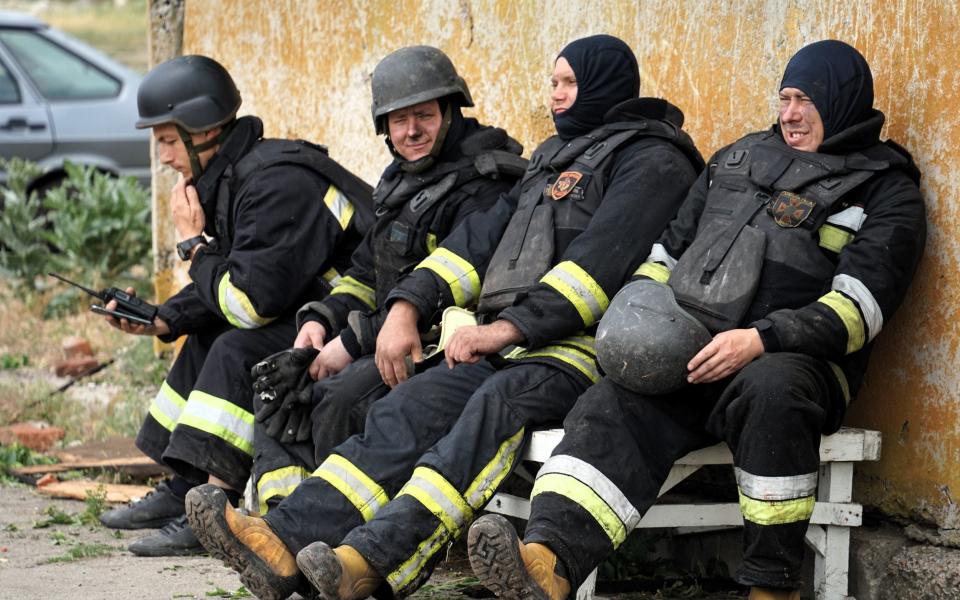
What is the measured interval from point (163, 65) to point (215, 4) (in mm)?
2199

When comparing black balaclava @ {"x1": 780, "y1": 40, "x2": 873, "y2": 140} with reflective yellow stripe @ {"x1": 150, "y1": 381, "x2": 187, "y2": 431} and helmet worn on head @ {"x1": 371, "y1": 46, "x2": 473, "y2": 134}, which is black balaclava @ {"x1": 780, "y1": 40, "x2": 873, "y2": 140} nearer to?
helmet worn on head @ {"x1": 371, "y1": 46, "x2": 473, "y2": 134}

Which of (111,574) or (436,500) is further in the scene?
(111,574)

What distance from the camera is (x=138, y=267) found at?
11.4 m

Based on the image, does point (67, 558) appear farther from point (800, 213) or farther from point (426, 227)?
point (800, 213)

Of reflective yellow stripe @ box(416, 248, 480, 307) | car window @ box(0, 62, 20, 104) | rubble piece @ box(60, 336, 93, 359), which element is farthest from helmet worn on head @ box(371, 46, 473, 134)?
car window @ box(0, 62, 20, 104)

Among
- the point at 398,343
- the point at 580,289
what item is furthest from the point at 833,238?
the point at 398,343

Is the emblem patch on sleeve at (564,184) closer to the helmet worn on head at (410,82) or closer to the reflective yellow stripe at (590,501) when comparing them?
the helmet worn on head at (410,82)

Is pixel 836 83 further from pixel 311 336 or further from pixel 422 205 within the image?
pixel 311 336

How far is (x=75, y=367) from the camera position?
8430 mm

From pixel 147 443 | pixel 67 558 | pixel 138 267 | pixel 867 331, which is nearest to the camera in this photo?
pixel 867 331

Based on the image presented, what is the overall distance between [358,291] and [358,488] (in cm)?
122

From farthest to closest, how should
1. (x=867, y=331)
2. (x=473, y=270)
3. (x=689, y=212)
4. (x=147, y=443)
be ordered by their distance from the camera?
(x=147, y=443) < (x=473, y=270) < (x=689, y=212) < (x=867, y=331)

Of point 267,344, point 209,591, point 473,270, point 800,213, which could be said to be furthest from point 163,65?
point 800,213

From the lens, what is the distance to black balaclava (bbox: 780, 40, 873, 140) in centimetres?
388
